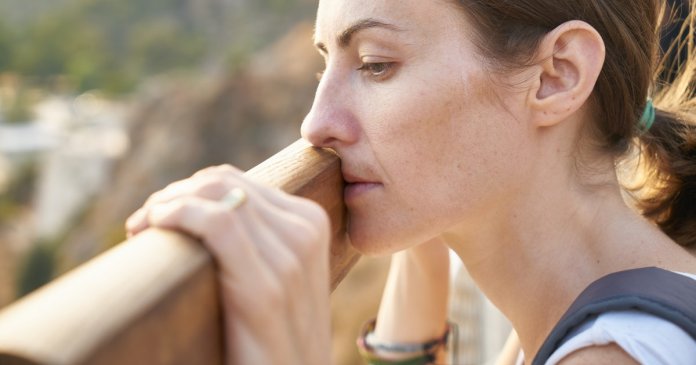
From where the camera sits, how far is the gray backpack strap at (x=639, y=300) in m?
Answer: 0.95

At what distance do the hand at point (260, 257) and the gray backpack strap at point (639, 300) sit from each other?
0.44m

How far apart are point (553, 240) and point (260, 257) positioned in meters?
0.72

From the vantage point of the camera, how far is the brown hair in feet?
3.64

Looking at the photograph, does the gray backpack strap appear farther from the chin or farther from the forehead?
the forehead

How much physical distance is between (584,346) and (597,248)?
252 mm

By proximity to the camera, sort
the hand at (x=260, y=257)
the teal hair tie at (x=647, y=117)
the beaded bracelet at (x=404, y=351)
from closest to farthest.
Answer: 1. the hand at (x=260, y=257)
2. the teal hair tie at (x=647, y=117)
3. the beaded bracelet at (x=404, y=351)

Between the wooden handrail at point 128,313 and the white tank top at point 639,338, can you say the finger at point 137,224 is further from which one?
the white tank top at point 639,338

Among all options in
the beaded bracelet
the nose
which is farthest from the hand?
the beaded bracelet

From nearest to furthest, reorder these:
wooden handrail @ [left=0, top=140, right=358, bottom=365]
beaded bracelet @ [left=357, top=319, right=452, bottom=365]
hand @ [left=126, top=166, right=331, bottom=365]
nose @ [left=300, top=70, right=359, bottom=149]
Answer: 1. wooden handrail @ [left=0, top=140, right=358, bottom=365]
2. hand @ [left=126, top=166, right=331, bottom=365]
3. nose @ [left=300, top=70, right=359, bottom=149]
4. beaded bracelet @ [left=357, top=319, right=452, bottom=365]

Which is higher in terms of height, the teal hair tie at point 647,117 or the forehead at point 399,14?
the forehead at point 399,14

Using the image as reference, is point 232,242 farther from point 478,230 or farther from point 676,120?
point 676,120

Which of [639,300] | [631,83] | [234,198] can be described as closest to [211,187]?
[234,198]

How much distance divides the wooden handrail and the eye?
54 cm

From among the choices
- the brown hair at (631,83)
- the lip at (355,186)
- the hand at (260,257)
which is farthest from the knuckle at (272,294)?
the brown hair at (631,83)
